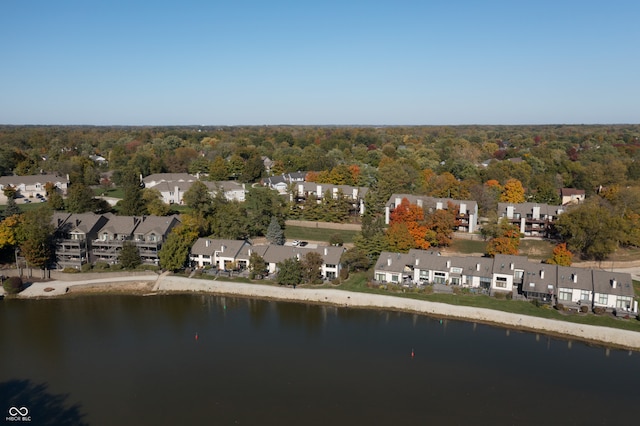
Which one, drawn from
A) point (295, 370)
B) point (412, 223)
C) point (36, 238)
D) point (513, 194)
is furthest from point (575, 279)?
point (36, 238)

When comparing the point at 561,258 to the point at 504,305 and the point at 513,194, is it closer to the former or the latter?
the point at 504,305

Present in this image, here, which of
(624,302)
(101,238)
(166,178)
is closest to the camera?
(624,302)

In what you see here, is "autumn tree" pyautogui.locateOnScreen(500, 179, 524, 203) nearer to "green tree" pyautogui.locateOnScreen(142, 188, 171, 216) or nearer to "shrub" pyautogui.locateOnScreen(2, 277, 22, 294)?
"green tree" pyautogui.locateOnScreen(142, 188, 171, 216)

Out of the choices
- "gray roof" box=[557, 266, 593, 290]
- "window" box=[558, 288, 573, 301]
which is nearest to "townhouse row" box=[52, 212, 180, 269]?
"window" box=[558, 288, 573, 301]

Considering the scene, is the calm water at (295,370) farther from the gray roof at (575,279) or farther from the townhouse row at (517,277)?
the gray roof at (575,279)

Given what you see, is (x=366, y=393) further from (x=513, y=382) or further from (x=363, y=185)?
(x=363, y=185)
